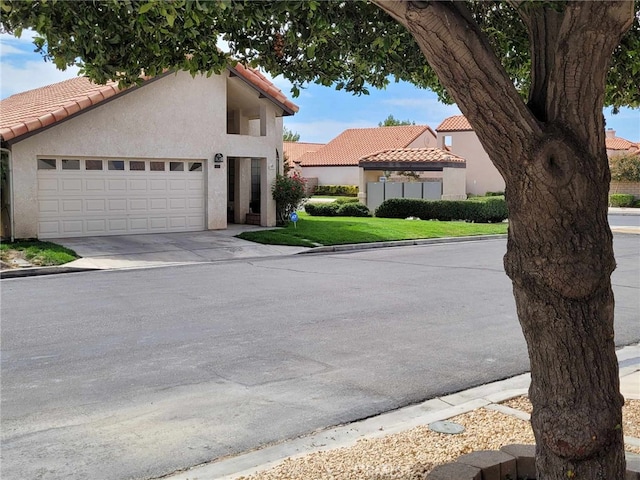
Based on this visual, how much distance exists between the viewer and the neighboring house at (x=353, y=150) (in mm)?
52062

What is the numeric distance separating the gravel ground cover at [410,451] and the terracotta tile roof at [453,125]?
1711 inches

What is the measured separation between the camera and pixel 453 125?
48.0m

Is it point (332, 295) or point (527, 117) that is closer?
point (527, 117)

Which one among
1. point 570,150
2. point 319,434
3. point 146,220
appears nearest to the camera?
point 570,150

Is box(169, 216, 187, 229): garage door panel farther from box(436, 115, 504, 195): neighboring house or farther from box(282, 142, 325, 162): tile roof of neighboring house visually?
box(282, 142, 325, 162): tile roof of neighboring house

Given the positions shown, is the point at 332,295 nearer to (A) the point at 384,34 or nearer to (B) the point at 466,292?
(B) the point at 466,292

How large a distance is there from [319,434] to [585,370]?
2.52 m

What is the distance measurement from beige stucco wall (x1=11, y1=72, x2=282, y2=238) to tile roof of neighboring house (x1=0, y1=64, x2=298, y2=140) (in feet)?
1.57

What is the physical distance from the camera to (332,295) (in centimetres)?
1134

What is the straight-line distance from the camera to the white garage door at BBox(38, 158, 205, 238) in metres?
18.7

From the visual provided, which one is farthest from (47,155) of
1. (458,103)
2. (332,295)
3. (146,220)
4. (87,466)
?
(458,103)

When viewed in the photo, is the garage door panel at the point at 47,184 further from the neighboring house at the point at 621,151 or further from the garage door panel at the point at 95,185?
the neighboring house at the point at 621,151

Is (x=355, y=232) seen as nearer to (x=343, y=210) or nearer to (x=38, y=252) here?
(x=343, y=210)

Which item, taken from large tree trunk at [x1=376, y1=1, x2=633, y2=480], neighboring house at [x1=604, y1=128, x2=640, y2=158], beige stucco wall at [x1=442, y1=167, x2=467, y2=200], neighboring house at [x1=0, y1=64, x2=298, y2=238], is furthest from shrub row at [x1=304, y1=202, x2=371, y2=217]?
neighboring house at [x1=604, y1=128, x2=640, y2=158]
